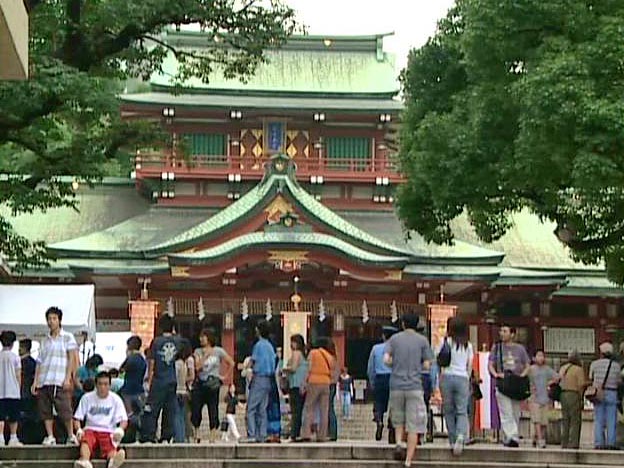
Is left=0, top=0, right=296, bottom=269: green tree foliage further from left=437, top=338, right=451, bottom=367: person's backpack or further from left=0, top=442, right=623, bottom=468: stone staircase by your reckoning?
left=437, top=338, right=451, bottom=367: person's backpack

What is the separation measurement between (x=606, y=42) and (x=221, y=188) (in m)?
19.0

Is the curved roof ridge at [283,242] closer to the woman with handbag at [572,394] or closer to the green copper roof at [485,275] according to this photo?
the green copper roof at [485,275]

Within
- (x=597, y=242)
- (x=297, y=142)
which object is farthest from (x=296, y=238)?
(x=597, y=242)

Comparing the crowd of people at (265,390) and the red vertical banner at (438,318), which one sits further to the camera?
the red vertical banner at (438,318)

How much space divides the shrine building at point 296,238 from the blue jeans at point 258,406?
14.3m

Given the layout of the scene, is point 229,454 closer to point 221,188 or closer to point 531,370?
point 531,370

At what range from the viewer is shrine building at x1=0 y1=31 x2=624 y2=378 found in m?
30.5

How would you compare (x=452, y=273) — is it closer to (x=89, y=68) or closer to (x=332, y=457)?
(x=89, y=68)

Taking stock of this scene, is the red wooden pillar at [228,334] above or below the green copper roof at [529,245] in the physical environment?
below

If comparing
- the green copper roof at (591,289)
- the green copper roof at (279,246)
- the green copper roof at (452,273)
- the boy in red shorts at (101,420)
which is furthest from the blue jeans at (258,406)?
the green copper roof at (591,289)

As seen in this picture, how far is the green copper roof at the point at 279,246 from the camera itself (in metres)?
29.7

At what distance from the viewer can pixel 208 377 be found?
15086 mm

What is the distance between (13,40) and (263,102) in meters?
26.2

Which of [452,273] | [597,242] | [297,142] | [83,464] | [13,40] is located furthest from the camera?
[297,142]
